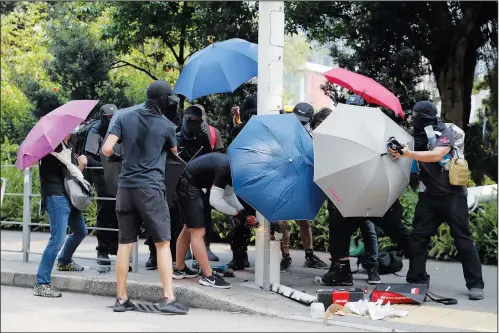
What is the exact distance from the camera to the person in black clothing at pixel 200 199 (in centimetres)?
735

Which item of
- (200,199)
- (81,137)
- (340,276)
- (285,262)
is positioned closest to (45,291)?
(200,199)

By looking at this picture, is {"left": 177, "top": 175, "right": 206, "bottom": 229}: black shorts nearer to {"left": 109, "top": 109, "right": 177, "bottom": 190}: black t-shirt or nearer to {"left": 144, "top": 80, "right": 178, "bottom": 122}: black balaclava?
{"left": 109, "top": 109, "right": 177, "bottom": 190}: black t-shirt

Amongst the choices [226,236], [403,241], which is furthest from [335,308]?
[226,236]

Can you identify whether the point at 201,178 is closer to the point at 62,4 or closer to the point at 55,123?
the point at 55,123

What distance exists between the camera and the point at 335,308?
254 inches

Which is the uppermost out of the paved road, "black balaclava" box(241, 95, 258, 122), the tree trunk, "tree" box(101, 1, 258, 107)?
"tree" box(101, 1, 258, 107)

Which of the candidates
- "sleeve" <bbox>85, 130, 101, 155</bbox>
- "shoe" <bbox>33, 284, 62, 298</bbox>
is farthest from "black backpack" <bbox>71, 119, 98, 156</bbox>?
"shoe" <bbox>33, 284, 62, 298</bbox>

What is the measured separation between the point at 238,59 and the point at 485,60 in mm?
6294

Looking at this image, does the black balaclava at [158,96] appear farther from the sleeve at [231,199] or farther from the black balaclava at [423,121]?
the black balaclava at [423,121]

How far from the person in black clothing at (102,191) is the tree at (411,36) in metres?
5.11

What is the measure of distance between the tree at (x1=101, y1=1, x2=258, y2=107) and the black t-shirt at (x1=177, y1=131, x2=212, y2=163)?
489 centimetres

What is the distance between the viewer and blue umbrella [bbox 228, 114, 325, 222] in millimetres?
6941

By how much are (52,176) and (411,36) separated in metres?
7.23

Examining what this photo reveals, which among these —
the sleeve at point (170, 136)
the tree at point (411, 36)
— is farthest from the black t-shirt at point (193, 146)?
the tree at point (411, 36)
